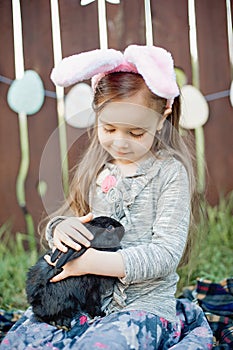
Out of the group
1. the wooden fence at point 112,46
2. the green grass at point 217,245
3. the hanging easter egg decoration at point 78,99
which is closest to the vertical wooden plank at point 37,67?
the wooden fence at point 112,46

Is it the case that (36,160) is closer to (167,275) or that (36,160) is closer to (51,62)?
(51,62)

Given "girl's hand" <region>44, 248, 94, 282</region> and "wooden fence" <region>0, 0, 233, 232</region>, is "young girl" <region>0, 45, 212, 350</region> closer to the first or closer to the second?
"girl's hand" <region>44, 248, 94, 282</region>

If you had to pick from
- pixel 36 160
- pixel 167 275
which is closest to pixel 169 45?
pixel 36 160

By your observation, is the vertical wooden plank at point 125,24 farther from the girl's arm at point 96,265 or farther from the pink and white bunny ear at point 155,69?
the girl's arm at point 96,265

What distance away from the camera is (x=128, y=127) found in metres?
1.52

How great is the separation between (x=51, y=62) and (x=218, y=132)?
0.69 meters

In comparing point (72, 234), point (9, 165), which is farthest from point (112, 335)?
point (9, 165)

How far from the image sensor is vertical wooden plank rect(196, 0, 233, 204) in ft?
7.95

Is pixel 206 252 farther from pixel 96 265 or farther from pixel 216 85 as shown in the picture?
pixel 96 265

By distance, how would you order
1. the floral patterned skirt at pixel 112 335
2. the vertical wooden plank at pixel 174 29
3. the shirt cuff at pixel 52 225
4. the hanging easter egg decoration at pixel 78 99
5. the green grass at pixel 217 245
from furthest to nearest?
the green grass at pixel 217 245
the vertical wooden plank at pixel 174 29
the hanging easter egg decoration at pixel 78 99
the shirt cuff at pixel 52 225
the floral patterned skirt at pixel 112 335

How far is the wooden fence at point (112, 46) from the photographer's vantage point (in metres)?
2.35

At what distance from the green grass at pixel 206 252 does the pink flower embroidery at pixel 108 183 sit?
2.97 feet

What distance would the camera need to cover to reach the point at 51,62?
242 centimetres

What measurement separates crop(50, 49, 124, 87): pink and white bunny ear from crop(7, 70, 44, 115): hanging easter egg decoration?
867mm
